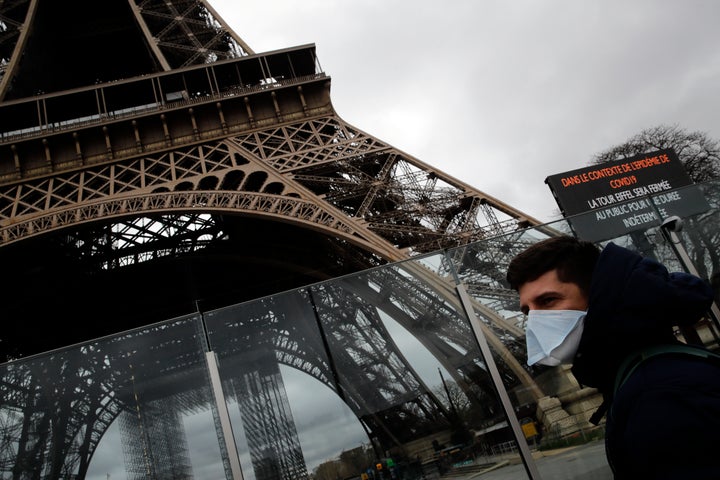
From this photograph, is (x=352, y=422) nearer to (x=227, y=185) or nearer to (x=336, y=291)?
(x=336, y=291)

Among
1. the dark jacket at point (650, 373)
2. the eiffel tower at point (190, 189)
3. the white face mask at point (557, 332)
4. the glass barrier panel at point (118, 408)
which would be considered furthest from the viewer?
the eiffel tower at point (190, 189)

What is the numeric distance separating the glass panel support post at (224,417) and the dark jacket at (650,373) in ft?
9.26

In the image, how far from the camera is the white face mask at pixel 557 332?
163 cm

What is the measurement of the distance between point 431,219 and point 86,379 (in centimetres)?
1067

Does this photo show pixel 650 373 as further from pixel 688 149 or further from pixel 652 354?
pixel 688 149

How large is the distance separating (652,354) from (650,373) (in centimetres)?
7

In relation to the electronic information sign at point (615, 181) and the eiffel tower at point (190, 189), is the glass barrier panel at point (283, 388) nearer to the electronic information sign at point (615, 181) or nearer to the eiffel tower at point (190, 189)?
the eiffel tower at point (190, 189)

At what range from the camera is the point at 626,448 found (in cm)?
112

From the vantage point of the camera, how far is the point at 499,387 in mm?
3771

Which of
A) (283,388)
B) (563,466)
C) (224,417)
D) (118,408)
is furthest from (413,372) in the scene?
(118,408)

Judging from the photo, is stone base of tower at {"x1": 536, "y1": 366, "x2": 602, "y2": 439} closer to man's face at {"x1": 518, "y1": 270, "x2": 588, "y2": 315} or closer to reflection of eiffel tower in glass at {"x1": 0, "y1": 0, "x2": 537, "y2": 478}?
man's face at {"x1": 518, "y1": 270, "x2": 588, "y2": 315}

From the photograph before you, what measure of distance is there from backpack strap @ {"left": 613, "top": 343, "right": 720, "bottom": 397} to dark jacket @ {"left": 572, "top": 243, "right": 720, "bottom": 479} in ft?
0.05

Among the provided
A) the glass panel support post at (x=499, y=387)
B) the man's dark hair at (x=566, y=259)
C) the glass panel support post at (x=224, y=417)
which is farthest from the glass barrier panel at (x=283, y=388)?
the man's dark hair at (x=566, y=259)

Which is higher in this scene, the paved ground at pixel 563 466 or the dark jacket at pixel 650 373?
the dark jacket at pixel 650 373
